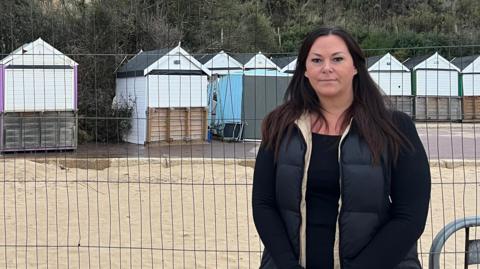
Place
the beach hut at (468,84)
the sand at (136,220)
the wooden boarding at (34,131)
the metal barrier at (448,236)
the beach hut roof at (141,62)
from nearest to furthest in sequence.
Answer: the metal barrier at (448,236)
the sand at (136,220)
the wooden boarding at (34,131)
the beach hut roof at (141,62)
the beach hut at (468,84)

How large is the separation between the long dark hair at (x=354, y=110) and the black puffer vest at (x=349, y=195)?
38mm

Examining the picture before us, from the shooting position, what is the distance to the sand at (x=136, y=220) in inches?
220

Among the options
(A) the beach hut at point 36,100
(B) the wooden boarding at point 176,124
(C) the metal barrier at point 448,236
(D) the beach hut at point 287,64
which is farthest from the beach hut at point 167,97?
(C) the metal barrier at point 448,236

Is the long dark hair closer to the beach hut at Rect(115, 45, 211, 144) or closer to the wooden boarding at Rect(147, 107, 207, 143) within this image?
the beach hut at Rect(115, 45, 211, 144)

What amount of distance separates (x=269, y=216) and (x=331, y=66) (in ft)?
1.80

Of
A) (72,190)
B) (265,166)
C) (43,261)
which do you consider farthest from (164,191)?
(265,166)

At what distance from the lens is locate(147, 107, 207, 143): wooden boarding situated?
16000mm

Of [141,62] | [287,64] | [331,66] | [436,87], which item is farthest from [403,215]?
[287,64]

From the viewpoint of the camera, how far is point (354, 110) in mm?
1999

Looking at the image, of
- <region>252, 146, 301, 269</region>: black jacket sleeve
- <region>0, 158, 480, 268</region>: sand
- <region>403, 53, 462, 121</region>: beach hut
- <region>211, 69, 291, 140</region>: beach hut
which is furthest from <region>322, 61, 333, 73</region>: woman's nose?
<region>403, 53, 462, 121</region>: beach hut

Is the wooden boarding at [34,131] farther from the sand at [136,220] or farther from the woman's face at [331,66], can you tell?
the woman's face at [331,66]

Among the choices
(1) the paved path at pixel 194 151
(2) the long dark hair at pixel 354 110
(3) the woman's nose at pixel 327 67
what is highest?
(3) the woman's nose at pixel 327 67

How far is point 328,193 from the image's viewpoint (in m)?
1.92

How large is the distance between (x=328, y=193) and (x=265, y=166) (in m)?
0.24
